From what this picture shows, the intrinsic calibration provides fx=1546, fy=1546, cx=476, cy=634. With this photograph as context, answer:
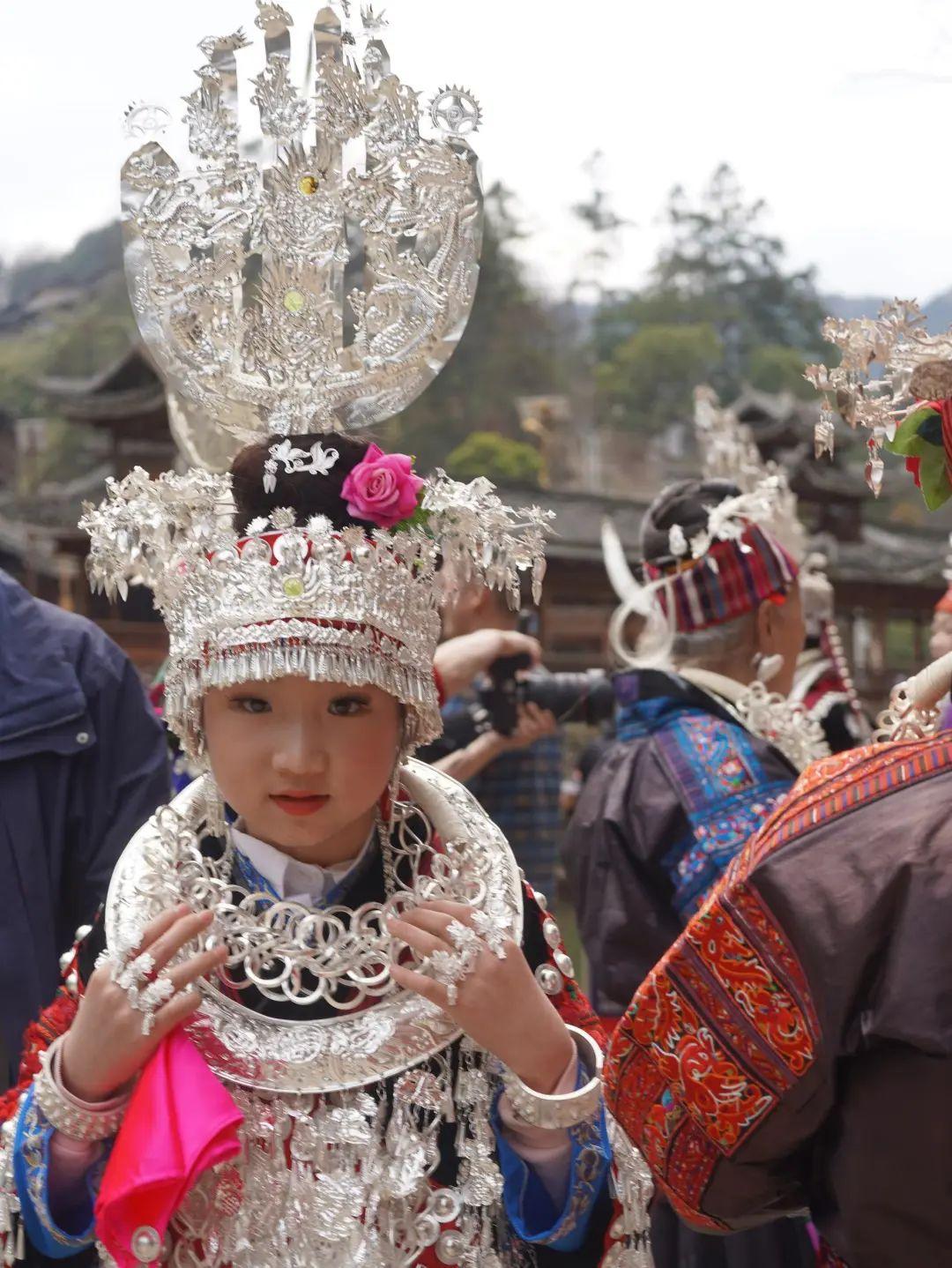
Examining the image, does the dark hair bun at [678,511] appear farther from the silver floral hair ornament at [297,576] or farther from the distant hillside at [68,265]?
the distant hillside at [68,265]

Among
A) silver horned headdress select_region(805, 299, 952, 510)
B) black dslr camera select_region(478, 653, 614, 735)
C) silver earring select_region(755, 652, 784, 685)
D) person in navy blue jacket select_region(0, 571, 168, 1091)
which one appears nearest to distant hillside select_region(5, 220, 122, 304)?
black dslr camera select_region(478, 653, 614, 735)

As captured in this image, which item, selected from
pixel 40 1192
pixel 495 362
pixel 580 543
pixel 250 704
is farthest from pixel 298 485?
pixel 495 362

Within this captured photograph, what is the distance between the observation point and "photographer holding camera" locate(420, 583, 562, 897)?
160 inches

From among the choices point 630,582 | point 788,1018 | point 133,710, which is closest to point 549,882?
point 630,582

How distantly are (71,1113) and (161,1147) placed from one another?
0.14m

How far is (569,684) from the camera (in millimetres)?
4156

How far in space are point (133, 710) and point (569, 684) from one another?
157 cm

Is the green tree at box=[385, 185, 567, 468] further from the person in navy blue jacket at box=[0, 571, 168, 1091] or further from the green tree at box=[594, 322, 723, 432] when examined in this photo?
the person in navy blue jacket at box=[0, 571, 168, 1091]

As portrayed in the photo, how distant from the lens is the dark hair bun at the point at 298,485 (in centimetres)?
202

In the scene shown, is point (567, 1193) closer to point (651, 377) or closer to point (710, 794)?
point (710, 794)

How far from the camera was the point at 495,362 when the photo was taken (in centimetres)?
2580

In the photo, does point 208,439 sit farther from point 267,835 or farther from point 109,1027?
point 109,1027

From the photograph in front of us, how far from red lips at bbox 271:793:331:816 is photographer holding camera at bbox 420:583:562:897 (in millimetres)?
2030

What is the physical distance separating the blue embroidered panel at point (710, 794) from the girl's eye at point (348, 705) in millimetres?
1182
